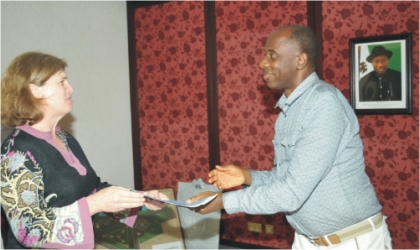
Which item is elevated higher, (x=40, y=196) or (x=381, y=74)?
(x=381, y=74)

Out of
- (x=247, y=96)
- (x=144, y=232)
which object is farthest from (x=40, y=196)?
(x=247, y=96)

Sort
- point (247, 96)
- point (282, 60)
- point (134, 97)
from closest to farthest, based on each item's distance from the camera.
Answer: point (282, 60) → point (247, 96) → point (134, 97)

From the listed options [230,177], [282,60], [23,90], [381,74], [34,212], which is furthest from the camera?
[381,74]

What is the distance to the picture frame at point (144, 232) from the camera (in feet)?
10.8

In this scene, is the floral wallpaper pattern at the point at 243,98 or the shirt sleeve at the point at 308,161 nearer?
the shirt sleeve at the point at 308,161

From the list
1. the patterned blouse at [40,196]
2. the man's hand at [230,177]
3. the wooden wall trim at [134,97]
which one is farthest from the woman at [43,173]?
the wooden wall trim at [134,97]

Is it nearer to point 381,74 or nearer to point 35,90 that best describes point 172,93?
point 381,74

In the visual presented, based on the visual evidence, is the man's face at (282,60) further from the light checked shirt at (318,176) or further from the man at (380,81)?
the man at (380,81)

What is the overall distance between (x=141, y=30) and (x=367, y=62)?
2373 millimetres

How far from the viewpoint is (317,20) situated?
10.7ft

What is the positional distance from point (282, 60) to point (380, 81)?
1545 mm

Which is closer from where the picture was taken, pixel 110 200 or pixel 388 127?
pixel 110 200

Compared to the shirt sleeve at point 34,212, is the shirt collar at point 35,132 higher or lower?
higher

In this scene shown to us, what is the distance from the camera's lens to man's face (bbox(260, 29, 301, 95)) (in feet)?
5.94
